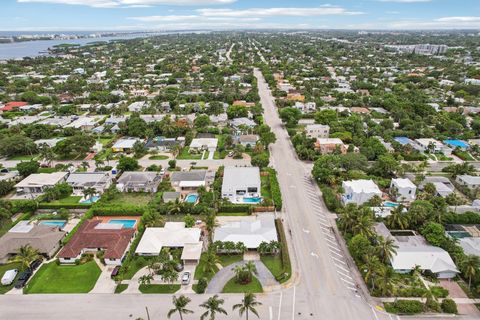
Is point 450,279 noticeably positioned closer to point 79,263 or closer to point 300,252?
point 300,252

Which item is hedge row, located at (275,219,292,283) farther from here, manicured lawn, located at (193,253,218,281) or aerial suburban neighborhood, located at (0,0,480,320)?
manicured lawn, located at (193,253,218,281)

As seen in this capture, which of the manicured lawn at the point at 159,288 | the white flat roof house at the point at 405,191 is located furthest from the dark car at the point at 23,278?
the white flat roof house at the point at 405,191

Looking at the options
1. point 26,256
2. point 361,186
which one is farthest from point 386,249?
point 26,256

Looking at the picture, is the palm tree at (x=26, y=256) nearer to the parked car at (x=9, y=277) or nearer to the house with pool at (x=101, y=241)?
the parked car at (x=9, y=277)

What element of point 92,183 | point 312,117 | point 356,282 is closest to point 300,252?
point 356,282

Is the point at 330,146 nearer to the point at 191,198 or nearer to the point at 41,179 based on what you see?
the point at 191,198

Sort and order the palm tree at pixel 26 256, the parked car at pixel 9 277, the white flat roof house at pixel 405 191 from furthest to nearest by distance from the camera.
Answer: the white flat roof house at pixel 405 191 < the palm tree at pixel 26 256 < the parked car at pixel 9 277
